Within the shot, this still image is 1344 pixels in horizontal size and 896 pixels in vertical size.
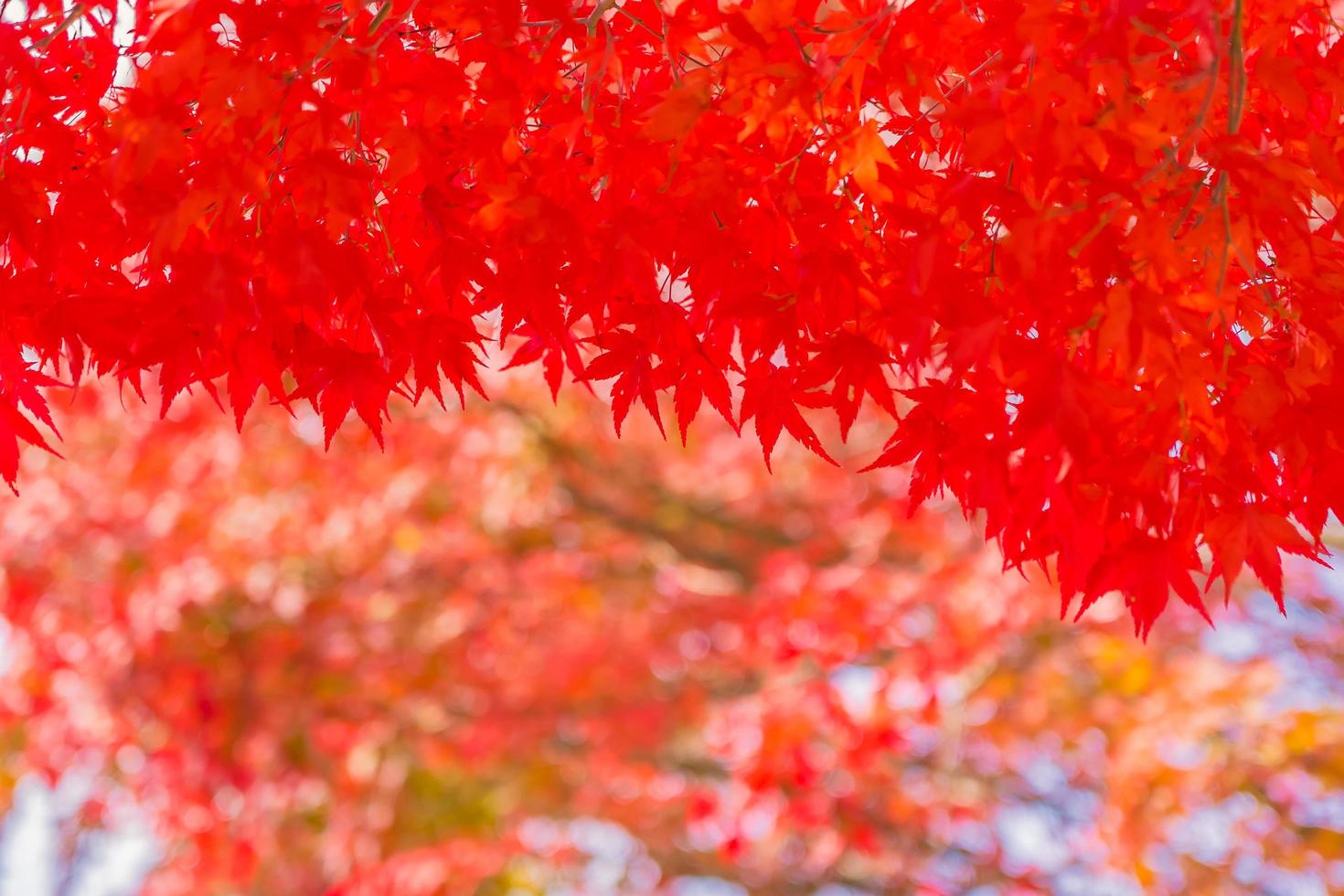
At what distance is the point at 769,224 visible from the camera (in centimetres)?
194

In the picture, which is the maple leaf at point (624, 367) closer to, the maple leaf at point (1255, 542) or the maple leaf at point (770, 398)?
the maple leaf at point (770, 398)

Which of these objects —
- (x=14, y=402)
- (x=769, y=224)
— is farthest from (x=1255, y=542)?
(x=14, y=402)

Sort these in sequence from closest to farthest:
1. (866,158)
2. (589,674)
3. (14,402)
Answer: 1. (866,158)
2. (14,402)
3. (589,674)

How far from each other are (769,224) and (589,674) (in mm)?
6864

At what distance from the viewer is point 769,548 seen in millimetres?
8281

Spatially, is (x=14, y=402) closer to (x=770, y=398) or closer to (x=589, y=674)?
(x=770, y=398)

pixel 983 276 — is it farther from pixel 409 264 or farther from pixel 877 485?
pixel 877 485

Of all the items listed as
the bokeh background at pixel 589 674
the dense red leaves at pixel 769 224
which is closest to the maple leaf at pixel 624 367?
the dense red leaves at pixel 769 224

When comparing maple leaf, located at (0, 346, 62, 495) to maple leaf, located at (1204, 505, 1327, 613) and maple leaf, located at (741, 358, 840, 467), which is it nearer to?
maple leaf, located at (741, 358, 840, 467)

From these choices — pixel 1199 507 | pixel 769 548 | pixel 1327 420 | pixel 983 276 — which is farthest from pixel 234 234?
pixel 769 548

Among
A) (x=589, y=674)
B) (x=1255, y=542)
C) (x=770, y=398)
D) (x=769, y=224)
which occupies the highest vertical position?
(x=589, y=674)

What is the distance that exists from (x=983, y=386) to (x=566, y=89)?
32.0 inches

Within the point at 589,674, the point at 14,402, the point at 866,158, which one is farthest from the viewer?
the point at 589,674

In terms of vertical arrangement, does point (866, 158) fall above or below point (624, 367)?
above
